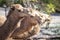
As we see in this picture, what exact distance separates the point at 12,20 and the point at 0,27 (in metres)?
0.10

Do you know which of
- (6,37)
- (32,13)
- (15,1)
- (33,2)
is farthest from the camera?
(15,1)

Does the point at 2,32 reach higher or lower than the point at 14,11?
lower

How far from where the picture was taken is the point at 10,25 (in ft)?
3.18

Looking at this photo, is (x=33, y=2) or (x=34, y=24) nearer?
(x=34, y=24)

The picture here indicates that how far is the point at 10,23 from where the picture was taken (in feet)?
3.16

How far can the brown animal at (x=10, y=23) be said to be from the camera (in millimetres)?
931

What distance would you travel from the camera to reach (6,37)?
101 cm

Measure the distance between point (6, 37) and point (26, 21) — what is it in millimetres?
135

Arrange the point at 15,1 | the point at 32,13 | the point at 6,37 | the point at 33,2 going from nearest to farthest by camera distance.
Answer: the point at 32,13 → the point at 6,37 → the point at 33,2 → the point at 15,1

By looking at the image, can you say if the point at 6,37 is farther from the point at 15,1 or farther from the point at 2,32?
the point at 15,1

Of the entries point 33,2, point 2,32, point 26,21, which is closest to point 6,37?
point 2,32

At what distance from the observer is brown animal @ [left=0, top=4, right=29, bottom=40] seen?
93 cm

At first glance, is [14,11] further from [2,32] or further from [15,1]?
[15,1]

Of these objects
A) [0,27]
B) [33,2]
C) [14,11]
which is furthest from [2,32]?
[33,2]
